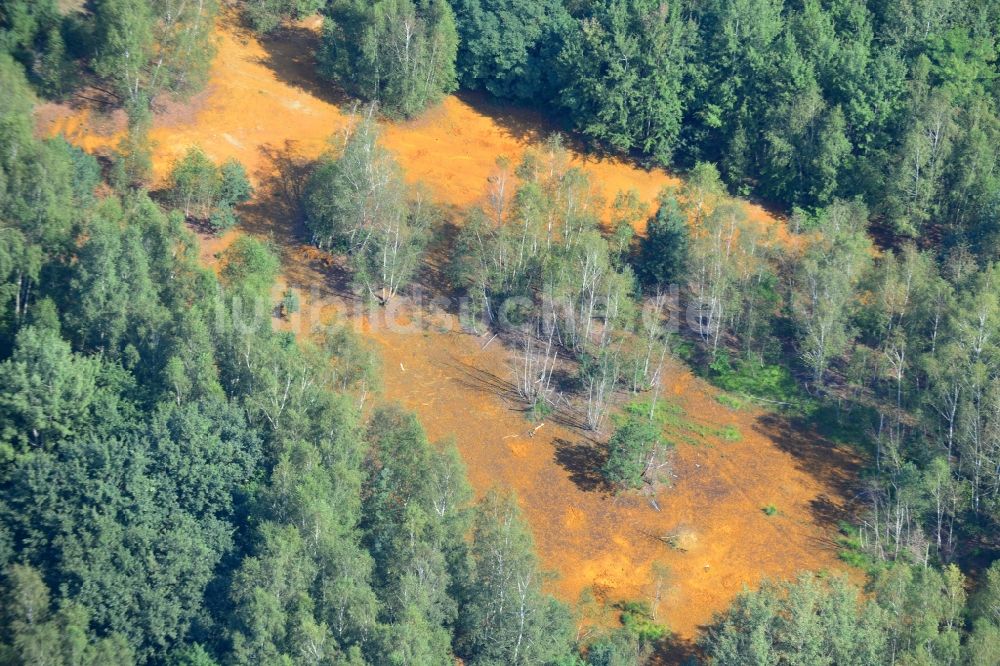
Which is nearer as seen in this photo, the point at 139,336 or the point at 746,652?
the point at 746,652

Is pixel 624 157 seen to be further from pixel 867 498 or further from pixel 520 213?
pixel 867 498

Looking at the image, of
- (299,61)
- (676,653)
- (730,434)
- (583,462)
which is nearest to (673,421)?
(730,434)

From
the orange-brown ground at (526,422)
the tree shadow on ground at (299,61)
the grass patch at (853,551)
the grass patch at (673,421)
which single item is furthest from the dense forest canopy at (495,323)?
the orange-brown ground at (526,422)

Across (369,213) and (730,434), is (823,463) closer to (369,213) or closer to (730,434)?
(730,434)

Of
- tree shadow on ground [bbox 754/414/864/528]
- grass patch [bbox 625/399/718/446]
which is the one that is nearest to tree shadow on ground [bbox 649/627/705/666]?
tree shadow on ground [bbox 754/414/864/528]

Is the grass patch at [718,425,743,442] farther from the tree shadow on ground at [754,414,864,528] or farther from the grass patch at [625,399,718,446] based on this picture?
the tree shadow on ground at [754,414,864,528]

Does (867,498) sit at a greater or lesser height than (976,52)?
lesser

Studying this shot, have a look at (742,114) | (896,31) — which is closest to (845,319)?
(742,114)
